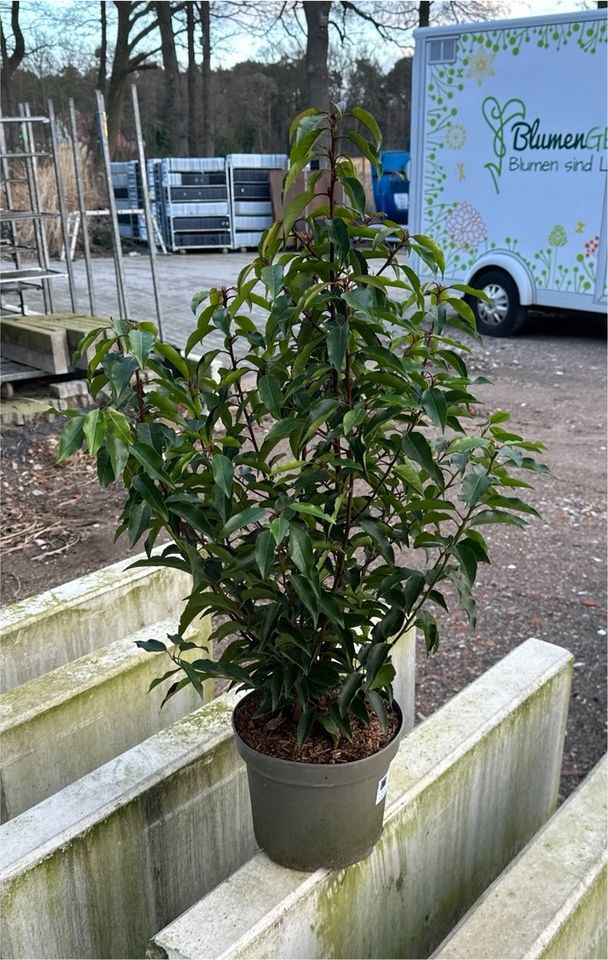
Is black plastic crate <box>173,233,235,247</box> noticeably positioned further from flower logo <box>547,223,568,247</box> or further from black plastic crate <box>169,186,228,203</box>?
flower logo <box>547,223,568,247</box>

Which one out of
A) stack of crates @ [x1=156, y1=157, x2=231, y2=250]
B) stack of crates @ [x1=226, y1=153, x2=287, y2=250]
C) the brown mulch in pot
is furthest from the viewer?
stack of crates @ [x1=226, y1=153, x2=287, y2=250]

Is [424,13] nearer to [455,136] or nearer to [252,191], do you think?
[252,191]

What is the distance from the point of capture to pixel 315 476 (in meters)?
1.25

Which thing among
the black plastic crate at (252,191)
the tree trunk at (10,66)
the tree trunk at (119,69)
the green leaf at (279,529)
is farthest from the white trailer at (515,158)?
the tree trunk at (119,69)

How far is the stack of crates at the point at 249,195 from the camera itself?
1680 centimetres

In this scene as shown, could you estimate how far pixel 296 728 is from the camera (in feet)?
4.78

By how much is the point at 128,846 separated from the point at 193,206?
15.9 metres

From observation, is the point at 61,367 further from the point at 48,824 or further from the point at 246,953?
the point at 246,953

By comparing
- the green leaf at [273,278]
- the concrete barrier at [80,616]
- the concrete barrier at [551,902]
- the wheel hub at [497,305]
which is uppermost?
the green leaf at [273,278]

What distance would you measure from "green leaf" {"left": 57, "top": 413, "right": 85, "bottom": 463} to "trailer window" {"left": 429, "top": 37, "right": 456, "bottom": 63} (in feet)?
27.9

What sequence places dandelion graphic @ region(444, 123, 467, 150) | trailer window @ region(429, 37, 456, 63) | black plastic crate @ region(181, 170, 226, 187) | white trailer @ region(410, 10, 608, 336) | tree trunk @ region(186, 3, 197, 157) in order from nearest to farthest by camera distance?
white trailer @ region(410, 10, 608, 336) < trailer window @ region(429, 37, 456, 63) < dandelion graphic @ region(444, 123, 467, 150) < black plastic crate @ region(181, 170, 226, 187) < tree trunk @ region(186, 3, 197, 157)

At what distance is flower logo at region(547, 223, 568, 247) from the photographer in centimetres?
798

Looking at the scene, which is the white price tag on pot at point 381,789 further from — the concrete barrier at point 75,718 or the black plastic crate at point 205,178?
the black plastic crate at point 205,178

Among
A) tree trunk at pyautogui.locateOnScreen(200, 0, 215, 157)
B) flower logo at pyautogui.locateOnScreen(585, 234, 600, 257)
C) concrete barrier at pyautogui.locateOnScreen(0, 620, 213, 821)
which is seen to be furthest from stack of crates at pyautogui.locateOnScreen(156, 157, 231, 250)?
concrete barrier at pyautogui.locateOnScreen(0, 620, 213, 821)
